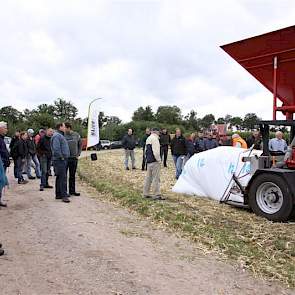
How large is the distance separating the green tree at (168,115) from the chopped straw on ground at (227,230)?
82.7 m

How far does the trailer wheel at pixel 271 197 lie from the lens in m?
7.93

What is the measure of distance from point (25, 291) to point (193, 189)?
22.4 feet

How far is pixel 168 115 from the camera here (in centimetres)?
9431

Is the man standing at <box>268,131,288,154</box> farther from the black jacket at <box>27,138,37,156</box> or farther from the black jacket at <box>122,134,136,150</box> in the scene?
the black jacket at <box>27,138,37,156</box>

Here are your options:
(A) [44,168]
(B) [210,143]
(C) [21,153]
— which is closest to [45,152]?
(A) [44,168]

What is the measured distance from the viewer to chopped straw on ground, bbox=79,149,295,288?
5582 mm

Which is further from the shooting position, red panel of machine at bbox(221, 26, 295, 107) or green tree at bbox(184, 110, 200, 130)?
green tree at bbox(184, 110, 200, 130)

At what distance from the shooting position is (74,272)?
5.12m

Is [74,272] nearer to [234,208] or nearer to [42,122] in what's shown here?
[234,208]

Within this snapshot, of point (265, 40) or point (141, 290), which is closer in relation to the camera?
point (141, 290)

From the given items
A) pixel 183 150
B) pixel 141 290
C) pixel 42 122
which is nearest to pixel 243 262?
pixel 141 290

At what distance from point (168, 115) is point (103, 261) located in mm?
89296

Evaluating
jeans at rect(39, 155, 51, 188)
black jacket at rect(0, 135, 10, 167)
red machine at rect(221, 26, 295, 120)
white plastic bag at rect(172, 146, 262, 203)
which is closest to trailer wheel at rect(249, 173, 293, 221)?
white plastic bag at rect(172, 146, 262, 203)

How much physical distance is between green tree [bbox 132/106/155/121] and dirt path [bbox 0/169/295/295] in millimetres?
87729
